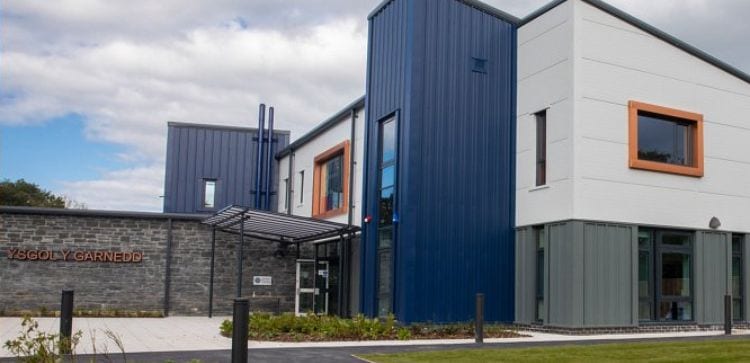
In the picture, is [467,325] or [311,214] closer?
[467,325]

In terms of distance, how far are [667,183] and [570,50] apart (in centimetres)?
381

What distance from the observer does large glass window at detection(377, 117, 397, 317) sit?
1959cm

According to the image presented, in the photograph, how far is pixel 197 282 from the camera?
25047mm

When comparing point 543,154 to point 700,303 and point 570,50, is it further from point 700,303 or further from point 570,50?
point 700,303

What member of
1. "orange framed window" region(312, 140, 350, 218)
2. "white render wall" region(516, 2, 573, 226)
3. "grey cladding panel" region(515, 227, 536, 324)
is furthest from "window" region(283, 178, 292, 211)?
"grey cladding panel" region(515, 227, 536, 324)

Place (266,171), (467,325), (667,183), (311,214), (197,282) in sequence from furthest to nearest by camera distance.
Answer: (266,171)
(311,214)
(197,282)
(667,183)
(467,325)

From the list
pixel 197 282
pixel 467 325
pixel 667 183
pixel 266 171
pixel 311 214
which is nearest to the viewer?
pixel 467 325

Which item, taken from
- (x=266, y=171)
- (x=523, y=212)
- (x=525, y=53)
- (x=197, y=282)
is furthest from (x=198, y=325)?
(x=266, y=171)

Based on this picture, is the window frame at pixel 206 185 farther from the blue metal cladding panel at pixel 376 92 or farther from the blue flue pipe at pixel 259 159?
the blue metal cladding panel at pixel 376 92

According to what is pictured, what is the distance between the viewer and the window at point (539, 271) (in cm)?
1888

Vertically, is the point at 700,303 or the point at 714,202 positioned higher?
the point at 714,202

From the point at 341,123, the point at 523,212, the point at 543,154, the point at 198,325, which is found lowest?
the point at 198,325

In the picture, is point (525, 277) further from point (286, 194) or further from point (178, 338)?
point (286, 194)

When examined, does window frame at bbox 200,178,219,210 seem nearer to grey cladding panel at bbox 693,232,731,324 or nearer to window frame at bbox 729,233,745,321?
grey cladding panel at bbox 693,232,731,324
